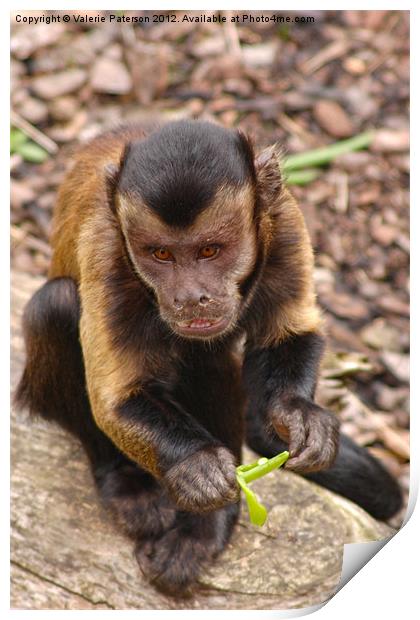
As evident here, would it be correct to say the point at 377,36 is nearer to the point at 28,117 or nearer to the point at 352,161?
the point at 352,161

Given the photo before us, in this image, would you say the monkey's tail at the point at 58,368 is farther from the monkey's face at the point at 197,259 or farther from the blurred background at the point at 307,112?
the blurred background at the point at 307,112

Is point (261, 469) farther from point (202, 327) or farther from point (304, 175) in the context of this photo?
point (304, 175)

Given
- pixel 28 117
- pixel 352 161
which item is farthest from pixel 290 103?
pixel 28 117

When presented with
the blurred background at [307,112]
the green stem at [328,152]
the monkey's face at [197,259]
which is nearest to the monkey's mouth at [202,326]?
the monkey's face at [197,259]

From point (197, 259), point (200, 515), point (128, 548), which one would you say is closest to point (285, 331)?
point (197, 259)

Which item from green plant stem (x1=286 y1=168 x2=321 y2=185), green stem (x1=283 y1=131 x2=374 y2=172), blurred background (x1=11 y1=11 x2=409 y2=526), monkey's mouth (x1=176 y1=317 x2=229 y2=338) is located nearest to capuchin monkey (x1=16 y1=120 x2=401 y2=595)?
monkey's mouth (x1=176 y1=317 x2=229 y2=338)
